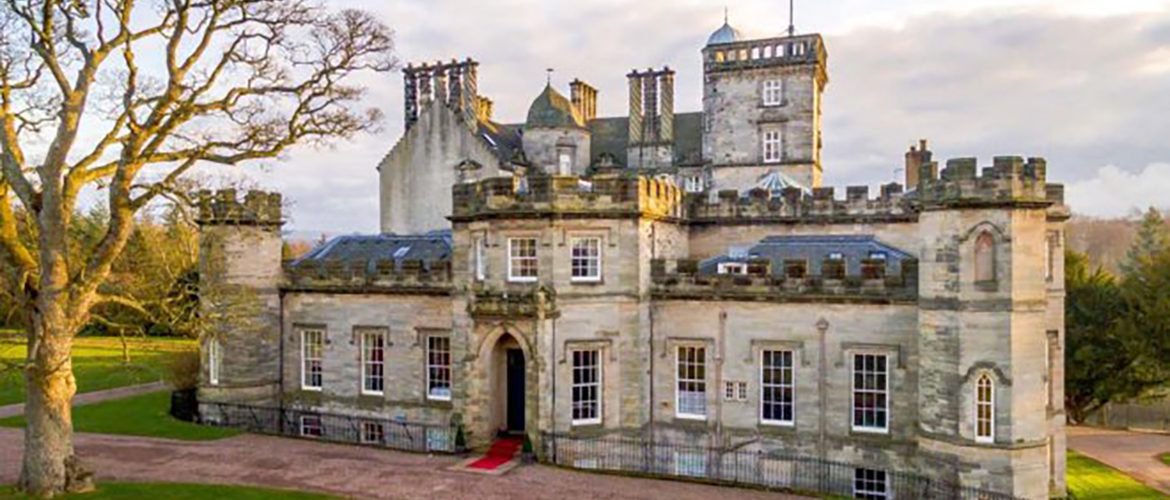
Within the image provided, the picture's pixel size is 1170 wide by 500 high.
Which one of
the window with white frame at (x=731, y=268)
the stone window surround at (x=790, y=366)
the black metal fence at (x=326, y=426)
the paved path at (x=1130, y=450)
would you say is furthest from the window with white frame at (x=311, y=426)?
the paved path at (x=1130, y=450)

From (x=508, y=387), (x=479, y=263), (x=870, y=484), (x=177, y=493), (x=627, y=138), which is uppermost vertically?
(x=627, y=138)

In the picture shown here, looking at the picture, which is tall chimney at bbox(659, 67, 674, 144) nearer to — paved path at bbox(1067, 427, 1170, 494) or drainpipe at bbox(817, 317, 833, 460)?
drainpipe at bbox(817, 317, 833, 460)

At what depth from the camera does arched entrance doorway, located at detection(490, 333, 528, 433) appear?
929 inches

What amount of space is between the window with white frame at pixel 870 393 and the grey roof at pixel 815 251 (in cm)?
301

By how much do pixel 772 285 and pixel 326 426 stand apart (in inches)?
592

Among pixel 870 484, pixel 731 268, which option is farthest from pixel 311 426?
pixel 870 484

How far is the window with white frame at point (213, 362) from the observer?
27.1 m

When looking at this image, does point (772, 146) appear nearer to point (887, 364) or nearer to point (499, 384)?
point (887, 364)

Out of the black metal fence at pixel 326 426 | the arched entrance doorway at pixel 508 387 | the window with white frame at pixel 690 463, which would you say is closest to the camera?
the window with white frame at pixel 690 463

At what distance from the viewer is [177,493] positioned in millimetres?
18234

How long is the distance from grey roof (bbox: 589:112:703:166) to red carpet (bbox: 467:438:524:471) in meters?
19.8

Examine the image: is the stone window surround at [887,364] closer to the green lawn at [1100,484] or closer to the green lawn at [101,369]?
the green lawn at [1100,484]

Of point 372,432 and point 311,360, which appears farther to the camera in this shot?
point 311,360

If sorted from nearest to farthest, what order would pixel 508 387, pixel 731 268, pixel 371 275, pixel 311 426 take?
pixel 731 268
pixel 508 387
pixel 371 275
pixel 311 426
